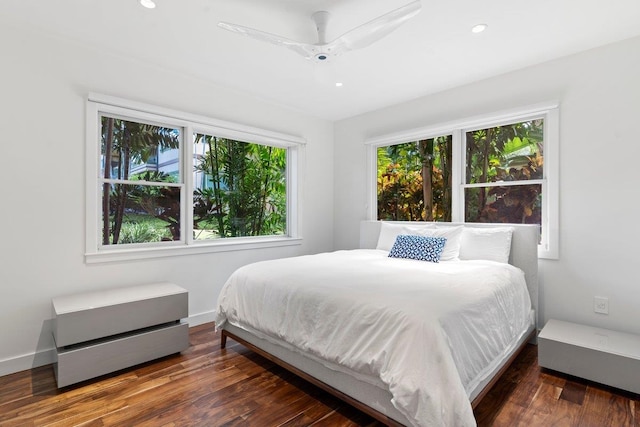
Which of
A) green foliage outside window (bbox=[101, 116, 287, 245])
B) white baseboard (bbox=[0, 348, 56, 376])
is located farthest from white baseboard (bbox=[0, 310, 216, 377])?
green foliage outside window (bbox=[101, 116, 287, 245])

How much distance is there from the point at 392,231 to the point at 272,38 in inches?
92.7

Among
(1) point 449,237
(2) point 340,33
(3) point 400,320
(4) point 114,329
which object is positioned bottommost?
(4) point 114,329

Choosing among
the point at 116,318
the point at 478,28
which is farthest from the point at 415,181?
the point at 116,318

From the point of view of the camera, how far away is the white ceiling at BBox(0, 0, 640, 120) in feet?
6.97

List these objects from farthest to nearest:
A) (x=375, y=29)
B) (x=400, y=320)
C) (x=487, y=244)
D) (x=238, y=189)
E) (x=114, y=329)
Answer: (x=238, y=189) → (x=487, y=244) → (x=114, y=329) → (x=375, y=29) → (x=400, y=320)

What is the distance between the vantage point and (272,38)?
204 centimetres

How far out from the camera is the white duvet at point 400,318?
143 centimetres

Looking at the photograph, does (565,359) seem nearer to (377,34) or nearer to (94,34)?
(377,34)

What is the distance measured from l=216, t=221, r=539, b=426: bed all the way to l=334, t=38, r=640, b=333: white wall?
0.98ft

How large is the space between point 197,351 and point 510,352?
93.2 inches

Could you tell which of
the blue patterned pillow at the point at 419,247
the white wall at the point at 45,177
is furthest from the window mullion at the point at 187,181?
the blue patterned pillow at the point at 419,247

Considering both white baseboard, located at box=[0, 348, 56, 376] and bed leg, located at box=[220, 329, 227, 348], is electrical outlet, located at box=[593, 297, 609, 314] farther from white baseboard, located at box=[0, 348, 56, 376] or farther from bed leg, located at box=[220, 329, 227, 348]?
white baseboard, located at box=[0, 348, 56, 376]

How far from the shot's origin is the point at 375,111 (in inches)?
169

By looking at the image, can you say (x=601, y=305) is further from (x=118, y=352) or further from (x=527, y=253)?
(x=118, y=352)
